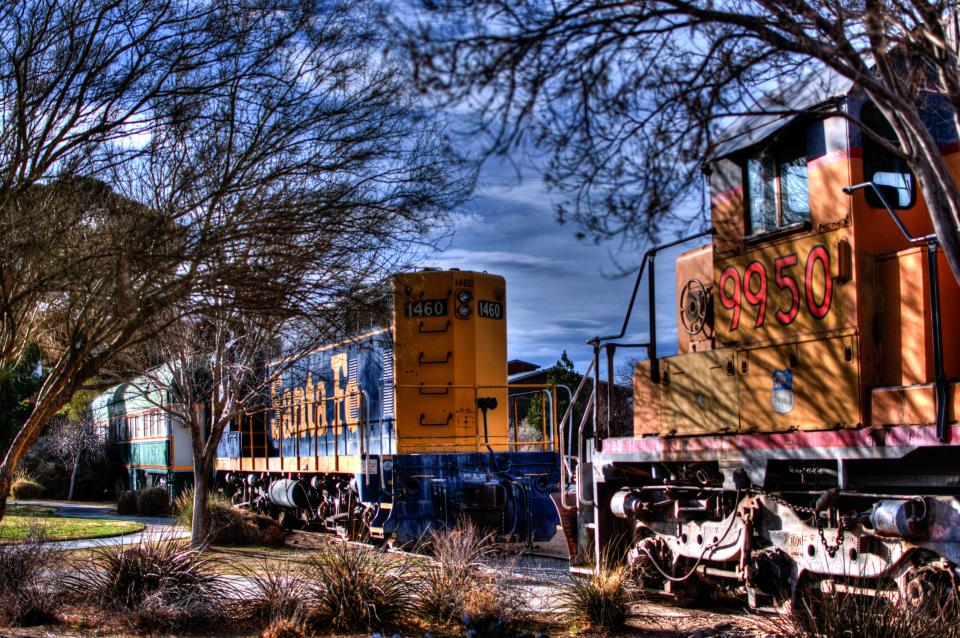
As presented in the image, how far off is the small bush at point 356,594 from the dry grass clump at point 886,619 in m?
2.98

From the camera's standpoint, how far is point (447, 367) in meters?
14.0

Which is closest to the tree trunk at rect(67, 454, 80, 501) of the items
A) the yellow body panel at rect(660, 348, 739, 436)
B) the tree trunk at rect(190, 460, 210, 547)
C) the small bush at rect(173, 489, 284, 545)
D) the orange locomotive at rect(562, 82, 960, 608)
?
the small bush at rect(173, 489, 284, 545)

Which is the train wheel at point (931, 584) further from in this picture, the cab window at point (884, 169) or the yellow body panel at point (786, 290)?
the cab window at point (884, 169)

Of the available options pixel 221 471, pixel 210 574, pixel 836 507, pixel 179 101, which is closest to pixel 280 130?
pixel 179 101

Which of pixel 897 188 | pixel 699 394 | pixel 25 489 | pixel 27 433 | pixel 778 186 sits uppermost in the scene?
pixel 778 186

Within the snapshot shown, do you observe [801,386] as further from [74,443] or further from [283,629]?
[74,443]

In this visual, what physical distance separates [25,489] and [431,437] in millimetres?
24562

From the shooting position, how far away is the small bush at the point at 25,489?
108ft

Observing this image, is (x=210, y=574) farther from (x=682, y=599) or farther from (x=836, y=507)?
(x=836, y=507)

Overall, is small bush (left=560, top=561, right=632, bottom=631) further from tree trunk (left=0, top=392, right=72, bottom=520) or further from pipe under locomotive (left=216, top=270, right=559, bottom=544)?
tree trunk (left=0, top=392, right=72, bottom=520)

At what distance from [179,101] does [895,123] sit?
5350 mm

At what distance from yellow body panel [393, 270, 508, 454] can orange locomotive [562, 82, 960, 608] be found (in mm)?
5275

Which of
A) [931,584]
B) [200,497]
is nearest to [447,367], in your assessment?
[200,497]

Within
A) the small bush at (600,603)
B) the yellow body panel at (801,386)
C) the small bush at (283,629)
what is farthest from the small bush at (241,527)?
the yellow body panel at (801,386)
